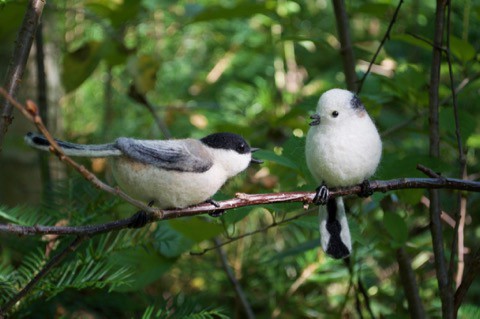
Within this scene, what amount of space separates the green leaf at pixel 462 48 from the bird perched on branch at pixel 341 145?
473 mm

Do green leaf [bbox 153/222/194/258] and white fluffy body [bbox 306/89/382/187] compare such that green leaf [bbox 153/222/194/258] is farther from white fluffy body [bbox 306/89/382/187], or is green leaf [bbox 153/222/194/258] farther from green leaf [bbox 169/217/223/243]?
white fluffy body [bbox 306/89/382/187]

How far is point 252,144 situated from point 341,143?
0.99 meters

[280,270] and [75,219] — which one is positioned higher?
[75,219]

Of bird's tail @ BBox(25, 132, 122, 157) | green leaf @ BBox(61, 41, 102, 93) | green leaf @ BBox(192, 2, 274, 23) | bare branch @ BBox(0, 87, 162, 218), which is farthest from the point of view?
green leaf @ BBox(61, 41, 102, 93)

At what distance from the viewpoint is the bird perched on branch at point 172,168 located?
88 centimetres

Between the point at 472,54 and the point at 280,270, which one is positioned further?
the point at 280,270

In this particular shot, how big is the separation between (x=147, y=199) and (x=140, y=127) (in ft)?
4.69

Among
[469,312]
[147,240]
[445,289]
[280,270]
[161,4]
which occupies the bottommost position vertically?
[280,270]

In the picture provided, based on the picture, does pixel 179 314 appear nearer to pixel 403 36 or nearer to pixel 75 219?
pixel 75 219

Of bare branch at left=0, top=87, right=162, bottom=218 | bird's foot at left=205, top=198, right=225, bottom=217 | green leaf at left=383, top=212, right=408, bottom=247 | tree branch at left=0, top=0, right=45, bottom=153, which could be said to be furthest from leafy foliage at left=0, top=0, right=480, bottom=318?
bare branch at left=0, top=87, right=162, bottom=218

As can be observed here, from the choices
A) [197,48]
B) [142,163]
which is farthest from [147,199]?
[197,48]

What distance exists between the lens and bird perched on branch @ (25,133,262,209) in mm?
885

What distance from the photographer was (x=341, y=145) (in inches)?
37.0

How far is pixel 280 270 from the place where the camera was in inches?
71.4
